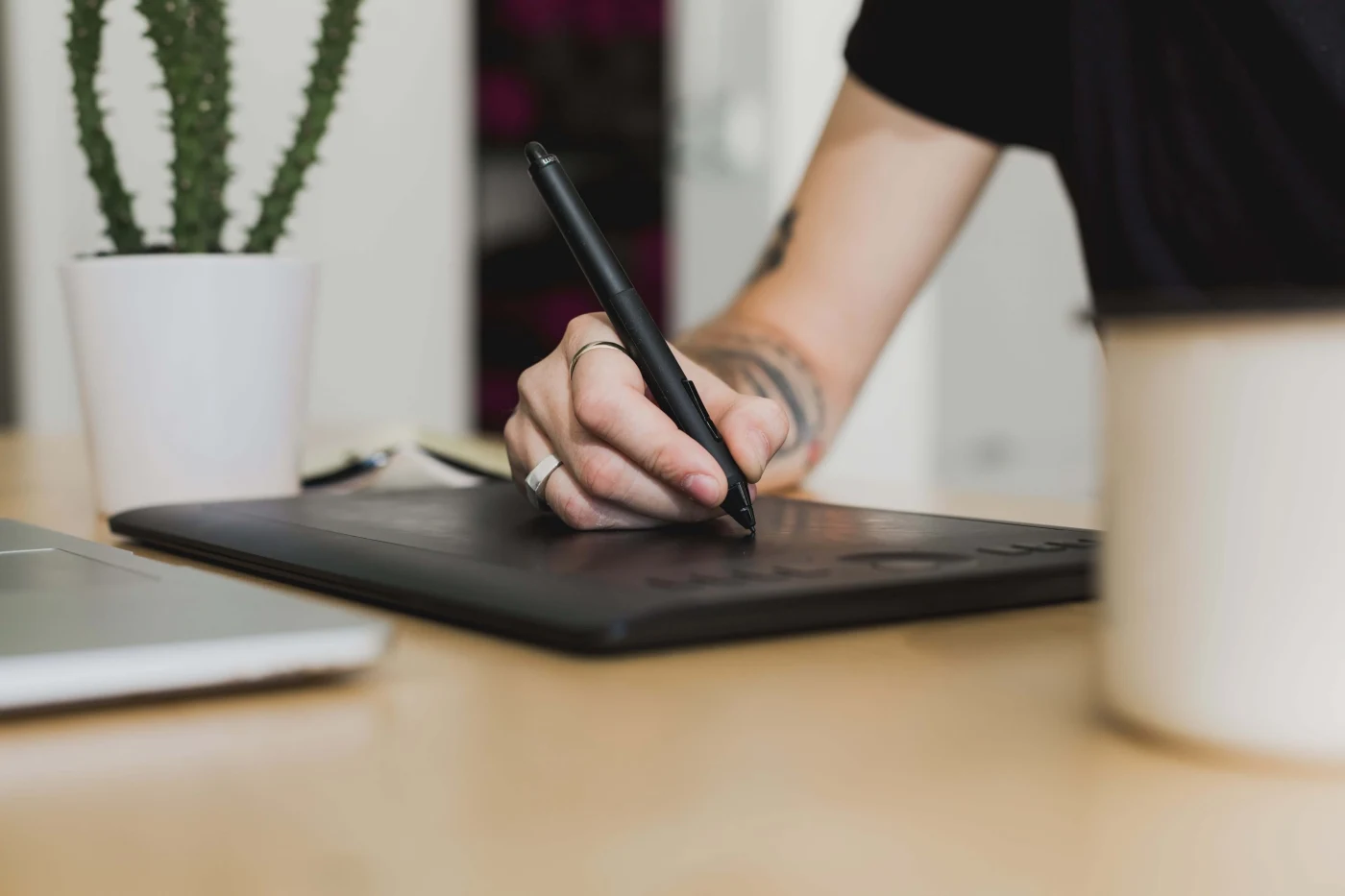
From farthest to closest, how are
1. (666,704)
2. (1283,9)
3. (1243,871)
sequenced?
(1283,9) < (666,704) < (1243,871)

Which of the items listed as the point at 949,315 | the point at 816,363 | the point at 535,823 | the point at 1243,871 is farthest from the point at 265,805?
the point at 949,315

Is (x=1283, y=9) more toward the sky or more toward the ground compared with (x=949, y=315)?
more toward the sky

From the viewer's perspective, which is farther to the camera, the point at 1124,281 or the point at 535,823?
the point at 1124,281

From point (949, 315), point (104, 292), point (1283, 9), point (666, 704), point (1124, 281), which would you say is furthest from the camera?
point (949, 315)

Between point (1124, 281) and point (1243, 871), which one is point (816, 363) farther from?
point (1243, 871)

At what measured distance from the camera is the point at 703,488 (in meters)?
0.52

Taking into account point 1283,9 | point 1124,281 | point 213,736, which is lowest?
point 213,736

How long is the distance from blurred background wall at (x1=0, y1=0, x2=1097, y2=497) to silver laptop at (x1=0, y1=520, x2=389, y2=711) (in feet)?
6.04

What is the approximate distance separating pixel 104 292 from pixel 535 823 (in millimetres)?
562

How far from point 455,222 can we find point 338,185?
0.23 meters

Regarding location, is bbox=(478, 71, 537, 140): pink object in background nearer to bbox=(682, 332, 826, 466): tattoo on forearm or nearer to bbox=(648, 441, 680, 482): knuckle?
bbox=(682, 332, 826, 466): tattoo on forearm

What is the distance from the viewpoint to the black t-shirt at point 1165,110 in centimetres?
87

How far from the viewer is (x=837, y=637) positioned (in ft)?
1.31

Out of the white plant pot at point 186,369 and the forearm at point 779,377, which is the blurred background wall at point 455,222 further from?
the white plant pot at point 186,369
